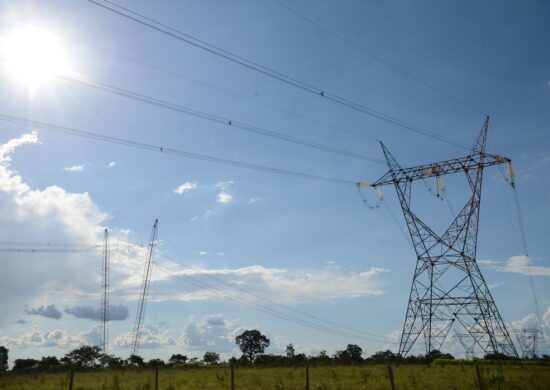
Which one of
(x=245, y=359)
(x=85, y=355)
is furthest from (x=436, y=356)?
(x=85, y=355)

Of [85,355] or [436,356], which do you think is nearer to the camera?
[436,356]

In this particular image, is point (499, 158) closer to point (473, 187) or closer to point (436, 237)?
point (473, 187)

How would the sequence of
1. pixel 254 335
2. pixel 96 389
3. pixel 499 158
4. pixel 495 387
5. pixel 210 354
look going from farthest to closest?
pixel 254 335 < pixel 210 354 < pixel 499 158 < pixel 96 389 < pixel 495 387

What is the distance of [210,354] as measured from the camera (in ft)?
366

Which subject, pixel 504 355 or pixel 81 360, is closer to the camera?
pixel 504 355

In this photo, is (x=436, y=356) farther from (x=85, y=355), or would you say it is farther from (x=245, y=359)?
(x=85, y=355)

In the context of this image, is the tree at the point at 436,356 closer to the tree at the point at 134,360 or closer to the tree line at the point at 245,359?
the tree line at the point at 245,359

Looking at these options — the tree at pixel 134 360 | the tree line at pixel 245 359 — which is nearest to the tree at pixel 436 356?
the tree line at pixel 245 359

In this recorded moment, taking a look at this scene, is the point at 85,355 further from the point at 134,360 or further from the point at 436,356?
the point at 436,356

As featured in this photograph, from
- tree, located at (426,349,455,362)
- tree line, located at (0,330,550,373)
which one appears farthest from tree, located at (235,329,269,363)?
tree, located at (426,349,455,362)

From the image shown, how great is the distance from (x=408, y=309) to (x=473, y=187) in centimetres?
1676

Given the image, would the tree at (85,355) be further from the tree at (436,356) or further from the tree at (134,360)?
the tree at (436,356)

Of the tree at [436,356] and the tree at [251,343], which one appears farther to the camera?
the tree at [251,343]

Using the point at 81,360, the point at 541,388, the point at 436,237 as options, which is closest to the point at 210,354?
the point at 81,360
